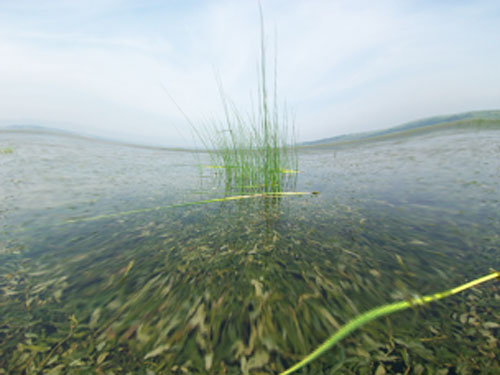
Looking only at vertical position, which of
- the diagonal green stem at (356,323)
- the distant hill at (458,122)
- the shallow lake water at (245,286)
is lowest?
the shallow lake water at (245,286)

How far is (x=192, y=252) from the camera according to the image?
142 centimetres

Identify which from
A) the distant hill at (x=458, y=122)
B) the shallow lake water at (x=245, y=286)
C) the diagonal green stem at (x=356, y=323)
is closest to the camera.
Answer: the diagonal green stem at (x=356, y=323)

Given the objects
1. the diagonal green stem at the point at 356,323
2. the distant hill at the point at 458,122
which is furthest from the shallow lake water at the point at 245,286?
the distant hill at the point at 458,122

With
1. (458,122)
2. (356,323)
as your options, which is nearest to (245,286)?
(356,323)

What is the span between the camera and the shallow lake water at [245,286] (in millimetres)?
728

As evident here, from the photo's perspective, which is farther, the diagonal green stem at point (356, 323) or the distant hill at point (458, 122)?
the distant hill at point (458, 122)

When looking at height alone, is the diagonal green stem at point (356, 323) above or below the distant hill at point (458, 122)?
below

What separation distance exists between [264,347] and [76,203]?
2852mm

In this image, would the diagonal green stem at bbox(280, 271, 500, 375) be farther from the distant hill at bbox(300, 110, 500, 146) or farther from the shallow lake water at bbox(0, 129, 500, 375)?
the distant hill at bbox(300, 110, 500, 146)

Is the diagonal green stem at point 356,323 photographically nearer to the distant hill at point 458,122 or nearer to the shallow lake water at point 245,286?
the shallow lake water at point 245,286

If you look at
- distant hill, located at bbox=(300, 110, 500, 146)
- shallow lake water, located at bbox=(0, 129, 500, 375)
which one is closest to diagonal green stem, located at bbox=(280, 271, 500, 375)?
shallow lake water, located at bbox=(0, 129, 500, 375)

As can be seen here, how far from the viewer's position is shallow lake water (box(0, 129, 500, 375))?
2.39 ft

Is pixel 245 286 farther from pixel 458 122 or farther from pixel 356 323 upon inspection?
pixel 458 122

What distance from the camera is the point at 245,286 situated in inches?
42.3
